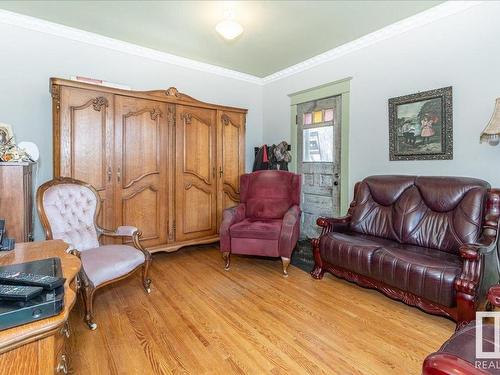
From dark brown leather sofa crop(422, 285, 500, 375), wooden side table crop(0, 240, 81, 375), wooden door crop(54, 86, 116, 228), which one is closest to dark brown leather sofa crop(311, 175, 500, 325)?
dark brown leather sofa crop(422, 285, 500, 375)

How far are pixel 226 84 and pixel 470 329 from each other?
4143 millimetres

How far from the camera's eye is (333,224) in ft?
9.42

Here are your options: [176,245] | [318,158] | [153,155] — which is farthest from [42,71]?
[318,158]

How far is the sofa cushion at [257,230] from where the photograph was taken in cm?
296

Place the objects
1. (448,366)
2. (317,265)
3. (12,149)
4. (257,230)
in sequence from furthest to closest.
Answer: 1. (257,230)
2. (317,265)
3. (12,149)
4. (448,366)

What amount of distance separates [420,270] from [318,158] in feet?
7.33

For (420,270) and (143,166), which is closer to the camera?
(420,270)

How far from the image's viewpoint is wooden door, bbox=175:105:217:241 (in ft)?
11.1

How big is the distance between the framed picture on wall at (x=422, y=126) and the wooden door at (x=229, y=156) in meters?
1.94

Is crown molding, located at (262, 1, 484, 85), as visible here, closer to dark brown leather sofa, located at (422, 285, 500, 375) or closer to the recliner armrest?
the recliner armrest

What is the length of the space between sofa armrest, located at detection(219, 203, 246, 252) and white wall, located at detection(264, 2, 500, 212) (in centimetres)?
149

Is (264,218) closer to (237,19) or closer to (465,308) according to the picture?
(465,308)

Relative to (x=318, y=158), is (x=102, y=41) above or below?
above

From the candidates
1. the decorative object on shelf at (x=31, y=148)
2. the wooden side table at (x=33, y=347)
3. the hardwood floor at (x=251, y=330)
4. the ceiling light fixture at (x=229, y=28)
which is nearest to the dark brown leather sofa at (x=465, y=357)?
the hardwood floor at (x=251, y=330)
